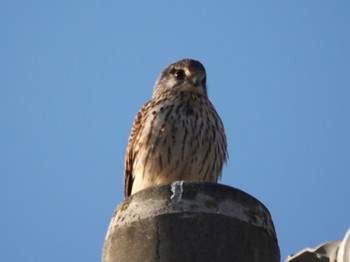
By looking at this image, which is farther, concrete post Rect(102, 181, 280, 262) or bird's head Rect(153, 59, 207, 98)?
bird's head Rect(153, 59, 207, 98)

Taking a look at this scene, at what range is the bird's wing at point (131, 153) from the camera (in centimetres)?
880

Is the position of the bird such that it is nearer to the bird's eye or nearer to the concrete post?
the bird's eye

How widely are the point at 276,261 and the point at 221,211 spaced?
0.55 meters

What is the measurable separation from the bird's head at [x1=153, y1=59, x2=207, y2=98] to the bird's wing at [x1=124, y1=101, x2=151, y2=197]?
2.14 ft

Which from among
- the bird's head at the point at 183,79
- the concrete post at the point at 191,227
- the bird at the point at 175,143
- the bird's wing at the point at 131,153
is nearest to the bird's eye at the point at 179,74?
the bird's head at the point at 183,79

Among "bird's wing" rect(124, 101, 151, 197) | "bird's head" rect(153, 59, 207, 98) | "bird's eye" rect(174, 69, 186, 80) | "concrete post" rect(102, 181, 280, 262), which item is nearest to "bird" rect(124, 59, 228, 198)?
"bird's wing" rect(124, 101, 151, 197)

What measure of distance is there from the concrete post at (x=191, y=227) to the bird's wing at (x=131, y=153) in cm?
306

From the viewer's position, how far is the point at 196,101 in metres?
9.02

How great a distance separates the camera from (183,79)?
31.7ft

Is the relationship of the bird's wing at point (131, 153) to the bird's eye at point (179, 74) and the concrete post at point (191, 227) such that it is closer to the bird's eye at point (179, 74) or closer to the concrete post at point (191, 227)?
the bird's eye at point (179, 74)

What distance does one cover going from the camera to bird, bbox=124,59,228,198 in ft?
27.2

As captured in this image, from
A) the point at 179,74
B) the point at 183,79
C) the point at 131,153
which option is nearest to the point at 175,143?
the point at 131,153

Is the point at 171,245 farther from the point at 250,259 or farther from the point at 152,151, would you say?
the point at 152,151

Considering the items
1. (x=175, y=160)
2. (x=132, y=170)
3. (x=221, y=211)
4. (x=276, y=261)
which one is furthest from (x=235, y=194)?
(x=132, y=170)
